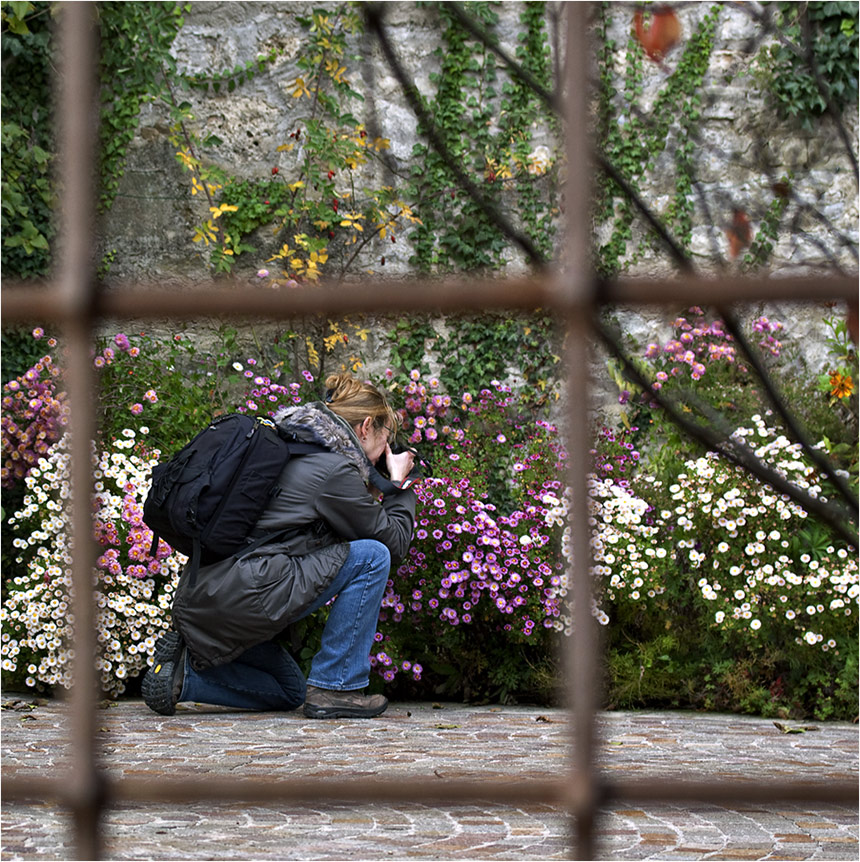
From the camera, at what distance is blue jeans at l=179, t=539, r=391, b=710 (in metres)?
3.75

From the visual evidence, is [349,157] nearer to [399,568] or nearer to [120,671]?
[399,568]

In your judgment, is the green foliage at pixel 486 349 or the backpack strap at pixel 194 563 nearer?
the backpack strap at pixel 194 563

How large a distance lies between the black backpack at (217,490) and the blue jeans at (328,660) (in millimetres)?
358

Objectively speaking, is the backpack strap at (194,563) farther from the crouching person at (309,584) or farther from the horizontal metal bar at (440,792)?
the horizontal metal bar at (440,792)

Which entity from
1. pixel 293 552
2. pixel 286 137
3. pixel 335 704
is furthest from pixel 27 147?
pixel 335 704

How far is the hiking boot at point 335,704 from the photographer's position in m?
3.81

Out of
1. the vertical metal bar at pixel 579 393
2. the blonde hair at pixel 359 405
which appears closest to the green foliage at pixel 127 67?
the blonde hair at pixel 359 405

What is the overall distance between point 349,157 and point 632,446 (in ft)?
6.87

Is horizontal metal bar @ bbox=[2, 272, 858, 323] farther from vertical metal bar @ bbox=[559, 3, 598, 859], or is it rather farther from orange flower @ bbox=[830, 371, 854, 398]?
orange flower @ bbox=[830, 371, 854, 398]

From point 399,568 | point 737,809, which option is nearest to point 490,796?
point 737,809

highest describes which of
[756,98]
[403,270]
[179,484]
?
[756,98]

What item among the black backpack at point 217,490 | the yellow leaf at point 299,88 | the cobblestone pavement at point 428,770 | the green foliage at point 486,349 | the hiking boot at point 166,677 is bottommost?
the cobblestone pavement at point 428,770

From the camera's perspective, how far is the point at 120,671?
160 inches

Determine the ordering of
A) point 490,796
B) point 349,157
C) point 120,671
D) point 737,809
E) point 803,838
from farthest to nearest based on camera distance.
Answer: point 349,157, point 120,671, point 737,809, point 803,838, point 490,796
